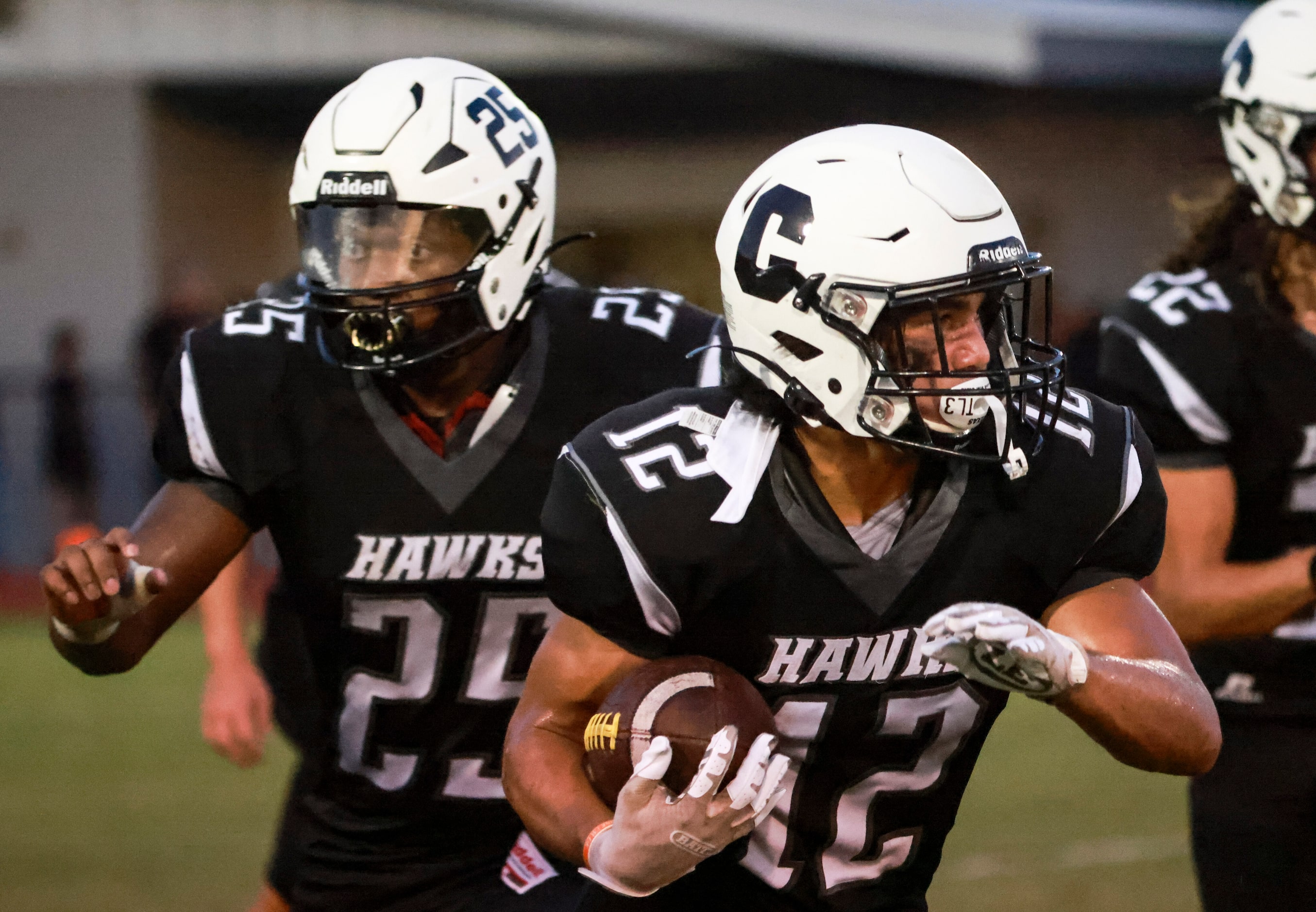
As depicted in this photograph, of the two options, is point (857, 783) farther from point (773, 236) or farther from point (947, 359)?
point (773, 236)

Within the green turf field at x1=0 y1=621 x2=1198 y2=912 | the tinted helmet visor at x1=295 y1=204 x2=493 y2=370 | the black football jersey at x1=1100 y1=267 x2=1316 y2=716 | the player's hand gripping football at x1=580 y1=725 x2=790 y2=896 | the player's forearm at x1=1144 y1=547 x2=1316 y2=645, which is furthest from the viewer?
the green turf field at x1=0 y1=621 x2=1198 y2=912

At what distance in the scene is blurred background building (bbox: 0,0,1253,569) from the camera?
1435 centimetres

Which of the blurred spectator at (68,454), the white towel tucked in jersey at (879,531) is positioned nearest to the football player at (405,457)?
the white towel tucked in jersey at (879,531)

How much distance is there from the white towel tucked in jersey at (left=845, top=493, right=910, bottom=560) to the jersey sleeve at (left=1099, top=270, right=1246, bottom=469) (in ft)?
3.15

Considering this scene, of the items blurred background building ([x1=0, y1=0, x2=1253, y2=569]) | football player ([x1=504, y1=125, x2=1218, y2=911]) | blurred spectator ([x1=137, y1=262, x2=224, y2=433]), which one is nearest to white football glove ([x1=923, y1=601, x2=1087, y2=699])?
football player ([x1=504, y1=125, x2=1218, y2=911])

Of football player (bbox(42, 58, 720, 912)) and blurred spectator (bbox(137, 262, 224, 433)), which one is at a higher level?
football player (bbox(42, 58, 720, 912))

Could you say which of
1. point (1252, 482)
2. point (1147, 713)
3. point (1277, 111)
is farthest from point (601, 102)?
point (1147, 713)

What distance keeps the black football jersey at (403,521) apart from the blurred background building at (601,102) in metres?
9.48

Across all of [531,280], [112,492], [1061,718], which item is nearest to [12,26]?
[112,492]

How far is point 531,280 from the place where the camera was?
3635mm

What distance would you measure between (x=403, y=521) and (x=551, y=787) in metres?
0.92

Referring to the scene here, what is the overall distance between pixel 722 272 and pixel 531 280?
784mm

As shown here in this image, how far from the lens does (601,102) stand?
16469mm

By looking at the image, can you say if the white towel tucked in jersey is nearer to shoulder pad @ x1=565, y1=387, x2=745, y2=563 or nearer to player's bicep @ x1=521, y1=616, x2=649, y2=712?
shoulder pad @ x1=565, y1=387, x2=745, y2=563
